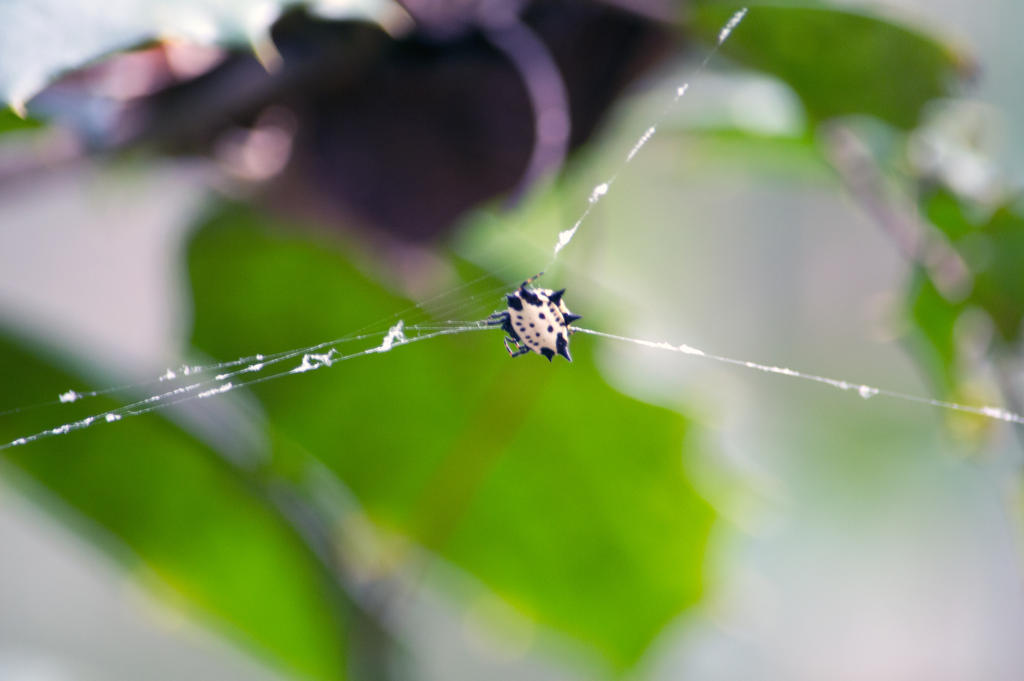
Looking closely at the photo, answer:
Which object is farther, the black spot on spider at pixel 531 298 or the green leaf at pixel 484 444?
the green leaf at pixel 484 444

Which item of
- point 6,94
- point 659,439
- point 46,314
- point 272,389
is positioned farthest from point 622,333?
point 46,314

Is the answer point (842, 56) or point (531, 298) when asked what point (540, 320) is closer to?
point (531, 298)

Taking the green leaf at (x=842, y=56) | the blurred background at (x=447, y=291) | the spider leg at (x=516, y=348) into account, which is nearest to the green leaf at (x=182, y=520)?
the blurred background at (x=447, y=291)

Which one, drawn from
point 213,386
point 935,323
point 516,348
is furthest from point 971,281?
point 213,386

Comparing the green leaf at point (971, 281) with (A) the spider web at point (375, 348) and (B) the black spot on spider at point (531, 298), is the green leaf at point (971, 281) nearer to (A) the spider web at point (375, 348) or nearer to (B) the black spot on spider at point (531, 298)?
(A) the spider web at point (375, 348)

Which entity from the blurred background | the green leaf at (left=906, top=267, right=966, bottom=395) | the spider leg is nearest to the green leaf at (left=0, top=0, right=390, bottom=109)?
the blurred background

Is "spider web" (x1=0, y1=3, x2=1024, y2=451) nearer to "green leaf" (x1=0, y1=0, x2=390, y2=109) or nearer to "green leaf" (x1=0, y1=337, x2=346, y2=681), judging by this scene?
"green leaf" (x1=0, y1=337, x2=346, y2=681)

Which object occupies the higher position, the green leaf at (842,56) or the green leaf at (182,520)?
the green leaf at (842,56)
